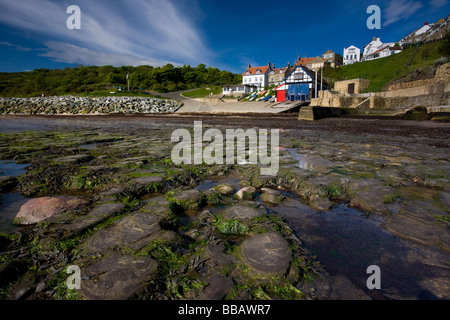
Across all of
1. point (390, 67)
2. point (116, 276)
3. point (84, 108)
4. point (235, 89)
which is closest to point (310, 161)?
point (116, 276)

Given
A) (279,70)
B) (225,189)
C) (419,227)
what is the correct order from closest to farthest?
(419,227), (225,189), (279,70)

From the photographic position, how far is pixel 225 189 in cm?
294

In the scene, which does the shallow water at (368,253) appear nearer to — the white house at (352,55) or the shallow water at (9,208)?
the shallow water at (9,208)

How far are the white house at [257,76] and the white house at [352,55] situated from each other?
34.1 meters

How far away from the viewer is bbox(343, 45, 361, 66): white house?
82.6 m

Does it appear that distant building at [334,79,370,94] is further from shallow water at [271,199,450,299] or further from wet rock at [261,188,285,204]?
shallow water at [271,199,450,299]

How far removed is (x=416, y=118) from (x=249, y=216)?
19.3 metres

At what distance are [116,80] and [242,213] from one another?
79.2 m

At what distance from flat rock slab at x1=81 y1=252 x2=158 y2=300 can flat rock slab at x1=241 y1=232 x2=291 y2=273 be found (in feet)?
2.19

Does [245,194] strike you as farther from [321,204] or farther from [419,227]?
[419,227]

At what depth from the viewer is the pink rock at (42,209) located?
6.95 ft

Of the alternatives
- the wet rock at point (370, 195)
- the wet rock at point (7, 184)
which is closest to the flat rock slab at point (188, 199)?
the wet rock at point (370, 195)
